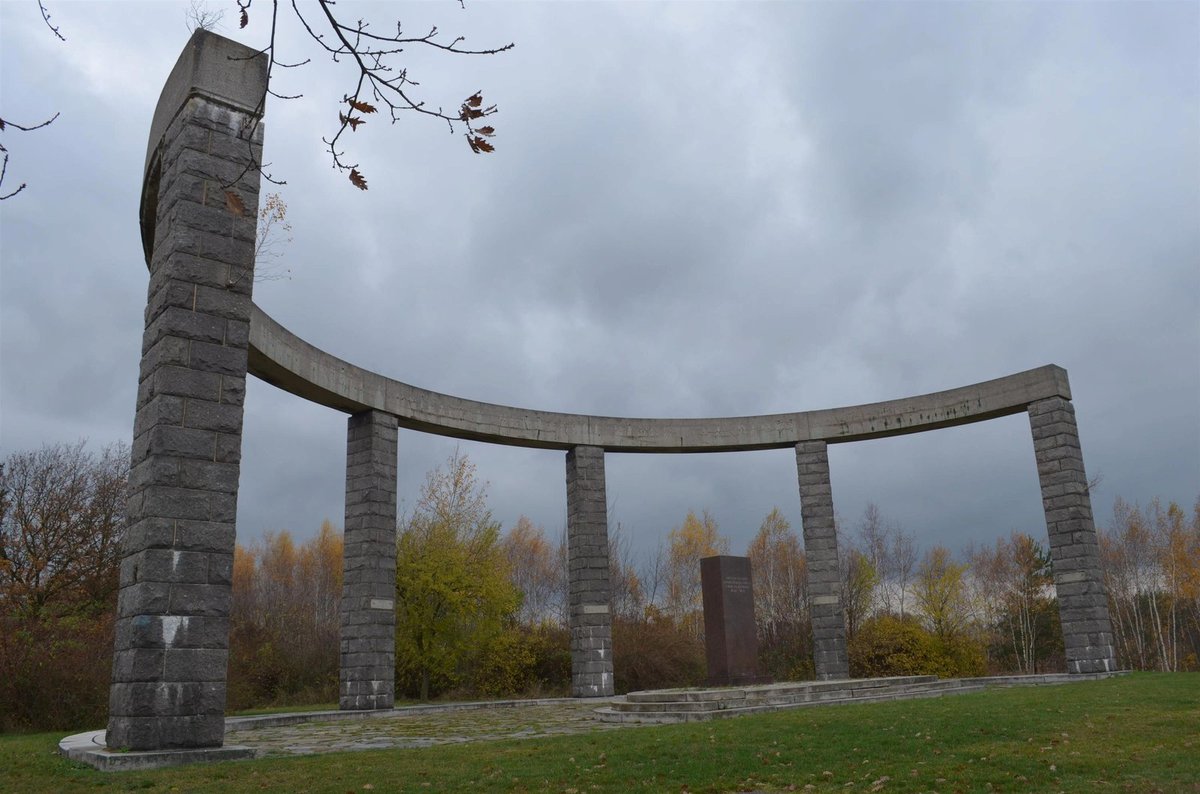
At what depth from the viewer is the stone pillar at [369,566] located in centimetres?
1659

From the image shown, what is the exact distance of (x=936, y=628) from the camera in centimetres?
A: 3116

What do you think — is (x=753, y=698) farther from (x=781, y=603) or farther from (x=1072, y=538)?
(x=781, y=603)

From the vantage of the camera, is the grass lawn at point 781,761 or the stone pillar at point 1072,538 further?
the stone pillar at point 1072,538

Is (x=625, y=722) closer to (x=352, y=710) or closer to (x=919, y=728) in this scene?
(x=919, y=728)

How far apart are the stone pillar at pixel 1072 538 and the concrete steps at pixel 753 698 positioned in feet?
13.4

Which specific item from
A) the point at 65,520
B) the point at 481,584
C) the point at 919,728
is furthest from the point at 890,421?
the point at 65,520

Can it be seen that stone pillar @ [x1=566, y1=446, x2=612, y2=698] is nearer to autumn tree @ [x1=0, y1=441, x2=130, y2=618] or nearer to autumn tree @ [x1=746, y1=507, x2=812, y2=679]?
autumn tree @ [x1=746, y1=507, x2=812, y2=679]

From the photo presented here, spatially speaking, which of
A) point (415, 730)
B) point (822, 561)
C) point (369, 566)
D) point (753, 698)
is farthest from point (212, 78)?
point (822, 561)

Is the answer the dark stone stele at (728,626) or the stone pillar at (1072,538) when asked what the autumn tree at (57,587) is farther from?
the stone pillar at (1072,538)

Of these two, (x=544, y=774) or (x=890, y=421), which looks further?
(x=890, y=421)

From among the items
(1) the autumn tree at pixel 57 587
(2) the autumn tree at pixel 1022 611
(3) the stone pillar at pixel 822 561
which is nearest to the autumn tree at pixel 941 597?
(2) the autumn tree at pixel 1022 611

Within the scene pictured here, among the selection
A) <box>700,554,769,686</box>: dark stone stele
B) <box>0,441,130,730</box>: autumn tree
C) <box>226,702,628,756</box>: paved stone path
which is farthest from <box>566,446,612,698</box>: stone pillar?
<box>0,441,130,730</box>: autumn tree

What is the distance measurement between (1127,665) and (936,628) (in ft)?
45.6

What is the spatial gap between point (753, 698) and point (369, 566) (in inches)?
308
